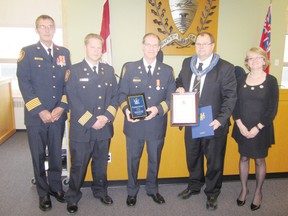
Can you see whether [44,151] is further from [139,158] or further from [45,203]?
[139,158]

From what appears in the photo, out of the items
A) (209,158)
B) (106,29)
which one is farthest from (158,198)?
(106,29)

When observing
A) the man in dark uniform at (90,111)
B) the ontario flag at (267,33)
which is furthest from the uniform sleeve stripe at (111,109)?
the ontario flag at (267,33)

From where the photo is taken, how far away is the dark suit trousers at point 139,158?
243 cm

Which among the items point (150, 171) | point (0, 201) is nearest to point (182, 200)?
point (150, 171)

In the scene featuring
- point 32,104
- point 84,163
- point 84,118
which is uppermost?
point 32,104

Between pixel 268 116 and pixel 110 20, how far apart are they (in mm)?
2905

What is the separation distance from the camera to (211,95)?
7.54ft

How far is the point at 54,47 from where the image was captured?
7.89 ft

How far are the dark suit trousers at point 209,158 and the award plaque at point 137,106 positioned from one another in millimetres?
521

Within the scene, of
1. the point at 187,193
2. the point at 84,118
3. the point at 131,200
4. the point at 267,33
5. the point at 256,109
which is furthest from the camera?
the point at 267,33

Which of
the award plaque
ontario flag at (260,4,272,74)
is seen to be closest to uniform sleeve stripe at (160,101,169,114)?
the award plaque

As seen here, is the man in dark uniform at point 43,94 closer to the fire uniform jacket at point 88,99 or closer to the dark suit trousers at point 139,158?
the fire uniform jacket at point 88,99

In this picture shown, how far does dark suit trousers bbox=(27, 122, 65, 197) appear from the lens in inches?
92.7

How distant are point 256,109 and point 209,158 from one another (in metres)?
0.61
